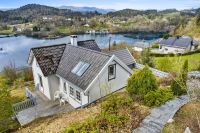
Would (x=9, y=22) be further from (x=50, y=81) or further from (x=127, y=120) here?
(x=127, y=120)

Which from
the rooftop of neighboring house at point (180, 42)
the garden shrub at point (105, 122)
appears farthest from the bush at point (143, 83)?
the rooftop of neighboring house at point (180, 42)

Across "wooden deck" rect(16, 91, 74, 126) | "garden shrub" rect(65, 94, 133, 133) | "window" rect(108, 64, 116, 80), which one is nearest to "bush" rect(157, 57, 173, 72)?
"window" rect(108, 64, 116, 80)

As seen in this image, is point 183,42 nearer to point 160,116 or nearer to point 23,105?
point 23,105

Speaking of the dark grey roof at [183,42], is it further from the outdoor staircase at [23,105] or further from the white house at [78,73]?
the outdoor staircase at [23,105]

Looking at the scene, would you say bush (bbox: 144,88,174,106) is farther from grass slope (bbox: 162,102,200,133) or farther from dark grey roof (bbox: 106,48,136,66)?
Result: dark grey roof (bbox: 106,48,136,66)

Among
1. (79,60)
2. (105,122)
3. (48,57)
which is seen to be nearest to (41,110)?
(48,57)

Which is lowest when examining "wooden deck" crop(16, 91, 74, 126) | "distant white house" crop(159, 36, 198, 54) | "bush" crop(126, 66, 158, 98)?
"wooden deck" crop(16, 91, 74, 126)

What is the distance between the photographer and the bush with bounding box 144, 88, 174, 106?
1144cm

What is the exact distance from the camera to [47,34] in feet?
339

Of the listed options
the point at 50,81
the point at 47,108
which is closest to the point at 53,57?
the point at 50,81

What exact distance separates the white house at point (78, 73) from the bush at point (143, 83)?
2.12 metres

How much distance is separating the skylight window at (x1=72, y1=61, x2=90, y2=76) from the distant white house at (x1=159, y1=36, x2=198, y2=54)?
48.3 metres

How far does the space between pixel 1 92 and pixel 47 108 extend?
6384 millimetres

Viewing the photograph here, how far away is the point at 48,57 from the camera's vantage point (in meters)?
19.3
